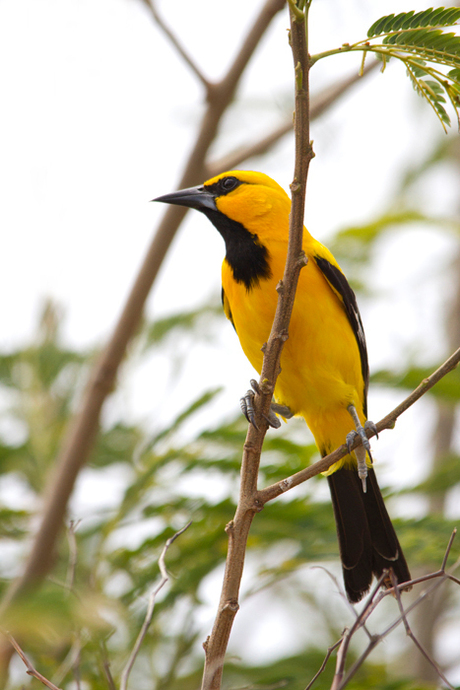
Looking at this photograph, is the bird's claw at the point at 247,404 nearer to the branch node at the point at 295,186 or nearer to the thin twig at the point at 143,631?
the thin twig at the point at 143,631

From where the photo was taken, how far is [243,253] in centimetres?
329

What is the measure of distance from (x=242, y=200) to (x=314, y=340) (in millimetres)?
904

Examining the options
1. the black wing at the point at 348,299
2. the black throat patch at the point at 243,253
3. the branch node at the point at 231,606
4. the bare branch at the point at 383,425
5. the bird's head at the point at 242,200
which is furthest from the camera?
the bird's head at the point at 242,200

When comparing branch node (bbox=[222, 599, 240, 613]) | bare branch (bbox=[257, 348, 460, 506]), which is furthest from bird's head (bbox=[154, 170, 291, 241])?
branch node (bbox=[222, 599, 240, 613])

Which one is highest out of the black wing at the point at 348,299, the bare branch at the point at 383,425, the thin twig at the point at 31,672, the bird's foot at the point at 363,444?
the black wing at the point at 348,299

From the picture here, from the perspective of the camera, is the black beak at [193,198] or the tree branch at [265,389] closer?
the tree branch at [265,389]

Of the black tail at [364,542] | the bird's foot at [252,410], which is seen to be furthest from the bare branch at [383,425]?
the black tail at [364,542]

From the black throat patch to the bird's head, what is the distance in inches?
1.0

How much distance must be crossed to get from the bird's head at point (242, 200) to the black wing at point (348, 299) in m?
0.31

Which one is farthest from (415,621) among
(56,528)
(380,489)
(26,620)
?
(26,620)

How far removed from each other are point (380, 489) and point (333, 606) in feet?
6.09

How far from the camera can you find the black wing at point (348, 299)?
3283 mm

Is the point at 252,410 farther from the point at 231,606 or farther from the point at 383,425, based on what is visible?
the point at 231,606

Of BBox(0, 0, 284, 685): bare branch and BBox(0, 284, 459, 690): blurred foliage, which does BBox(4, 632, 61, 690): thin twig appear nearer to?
BBox(0, 284, 459, 690): blurred foliage
